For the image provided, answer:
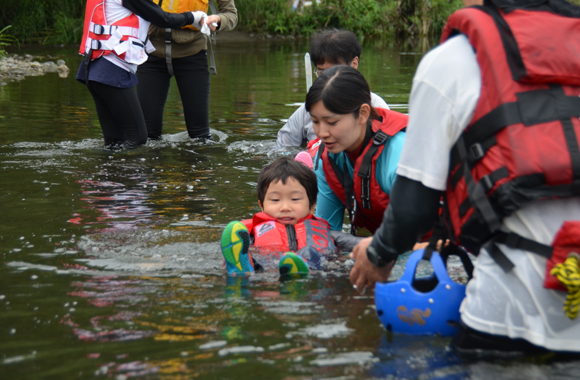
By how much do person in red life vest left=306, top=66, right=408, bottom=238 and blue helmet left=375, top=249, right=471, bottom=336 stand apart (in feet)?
4.06

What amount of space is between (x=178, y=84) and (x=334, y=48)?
211 cm

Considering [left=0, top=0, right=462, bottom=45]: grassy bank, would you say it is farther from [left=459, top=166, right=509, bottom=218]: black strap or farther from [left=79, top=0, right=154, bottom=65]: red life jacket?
[left=459, top=166, right=509, bottom=218]: black strap

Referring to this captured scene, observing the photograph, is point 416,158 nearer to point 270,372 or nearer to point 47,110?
point 270,372

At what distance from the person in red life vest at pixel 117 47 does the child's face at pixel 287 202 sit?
2682mm

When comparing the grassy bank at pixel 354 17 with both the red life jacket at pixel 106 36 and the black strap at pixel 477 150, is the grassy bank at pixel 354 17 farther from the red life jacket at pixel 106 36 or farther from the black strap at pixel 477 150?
the black strap at pixel 477 150

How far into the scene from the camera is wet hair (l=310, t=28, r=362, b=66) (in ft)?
19.5

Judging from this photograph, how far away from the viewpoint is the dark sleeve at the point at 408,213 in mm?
2420

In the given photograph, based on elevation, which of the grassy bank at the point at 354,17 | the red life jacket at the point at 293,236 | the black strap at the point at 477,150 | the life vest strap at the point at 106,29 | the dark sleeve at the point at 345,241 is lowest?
the dark sleeve at the point at 345,241

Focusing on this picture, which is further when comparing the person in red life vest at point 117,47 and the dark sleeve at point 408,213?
the person in red life vest at point 117,47

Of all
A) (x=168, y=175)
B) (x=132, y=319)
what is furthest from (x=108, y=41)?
(x=132, y=319)

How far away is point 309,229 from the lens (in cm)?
420

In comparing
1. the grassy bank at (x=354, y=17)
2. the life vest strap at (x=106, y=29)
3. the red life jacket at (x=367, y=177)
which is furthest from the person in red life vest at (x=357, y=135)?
the grassy bank at (x=354, y=17)

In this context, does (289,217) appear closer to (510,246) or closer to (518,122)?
(510,246)

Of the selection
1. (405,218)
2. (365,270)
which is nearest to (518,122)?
(405,218)
